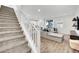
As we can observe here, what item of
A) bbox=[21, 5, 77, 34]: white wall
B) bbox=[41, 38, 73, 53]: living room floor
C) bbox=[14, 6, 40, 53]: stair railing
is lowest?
bbox=[41, 38, 73, 53]: living room floor

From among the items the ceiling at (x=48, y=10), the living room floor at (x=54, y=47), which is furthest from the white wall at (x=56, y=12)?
the living room floor at (x=54, y=47)

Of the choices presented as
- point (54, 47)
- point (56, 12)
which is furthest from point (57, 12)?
point (54, 47)

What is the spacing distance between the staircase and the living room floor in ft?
0.69

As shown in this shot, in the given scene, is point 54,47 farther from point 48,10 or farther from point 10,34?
point 10,34

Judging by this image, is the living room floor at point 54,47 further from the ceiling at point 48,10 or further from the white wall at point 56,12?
the ceiling at point 48,10

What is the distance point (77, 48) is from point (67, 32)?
20 centimetres

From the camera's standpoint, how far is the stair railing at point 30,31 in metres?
1.11

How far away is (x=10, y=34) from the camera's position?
42.3 inches

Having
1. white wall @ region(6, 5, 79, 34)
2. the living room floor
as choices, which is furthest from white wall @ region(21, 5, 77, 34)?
the living room floor

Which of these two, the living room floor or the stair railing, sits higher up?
the stair railing

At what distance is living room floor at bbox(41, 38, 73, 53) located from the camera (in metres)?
1.04

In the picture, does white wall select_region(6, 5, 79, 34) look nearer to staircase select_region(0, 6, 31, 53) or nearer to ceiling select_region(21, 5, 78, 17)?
ceiling select_region(21, 5, 78, 17)

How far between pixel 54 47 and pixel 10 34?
0.53 metres

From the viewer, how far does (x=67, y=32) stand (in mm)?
1034
